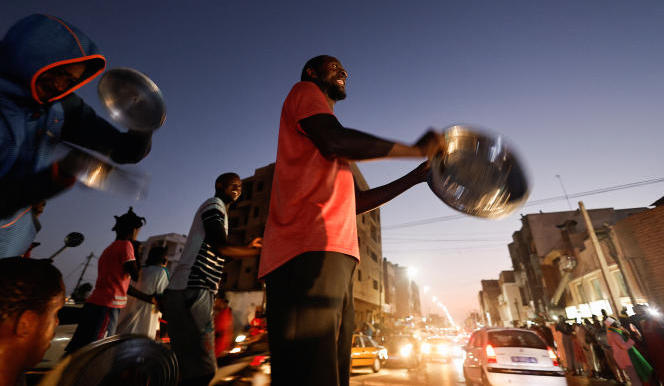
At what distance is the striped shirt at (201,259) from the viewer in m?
2.36

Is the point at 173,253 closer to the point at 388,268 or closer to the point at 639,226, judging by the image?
the point at 388,268

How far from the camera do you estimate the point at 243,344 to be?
30.8ft

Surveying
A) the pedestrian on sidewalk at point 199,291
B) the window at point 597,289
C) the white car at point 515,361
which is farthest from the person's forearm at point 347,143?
the window at point 597,289

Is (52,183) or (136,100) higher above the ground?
(136,100)

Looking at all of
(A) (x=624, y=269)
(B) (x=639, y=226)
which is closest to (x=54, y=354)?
(A) (x=624, y=269)

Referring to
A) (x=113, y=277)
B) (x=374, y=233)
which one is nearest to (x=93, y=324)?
(x=113, y=277)

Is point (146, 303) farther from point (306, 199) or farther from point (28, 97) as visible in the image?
point (306, 199)

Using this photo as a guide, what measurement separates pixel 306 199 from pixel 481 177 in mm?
1050

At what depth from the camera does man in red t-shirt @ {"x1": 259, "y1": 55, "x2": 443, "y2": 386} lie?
110 cm

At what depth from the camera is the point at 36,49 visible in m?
1.31

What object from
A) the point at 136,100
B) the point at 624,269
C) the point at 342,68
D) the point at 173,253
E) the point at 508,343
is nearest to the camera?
the point at 342,68

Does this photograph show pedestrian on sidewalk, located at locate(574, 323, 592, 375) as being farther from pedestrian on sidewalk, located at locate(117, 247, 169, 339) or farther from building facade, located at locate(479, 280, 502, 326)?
building facade, located at locate(479, 280, 502, 326)

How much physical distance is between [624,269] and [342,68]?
22270 millimetres

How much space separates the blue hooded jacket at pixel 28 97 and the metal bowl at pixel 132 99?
0.68 m
